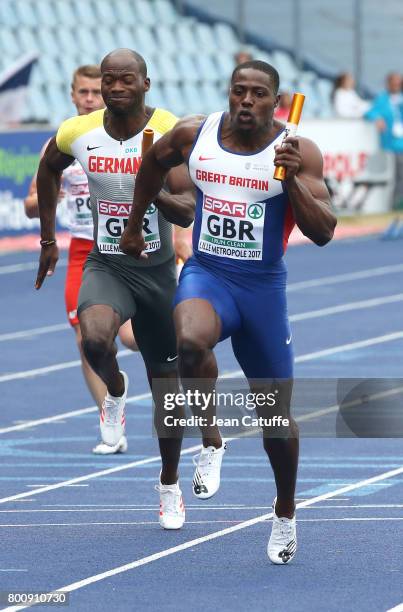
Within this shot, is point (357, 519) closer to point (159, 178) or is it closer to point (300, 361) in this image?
point (159, 178)

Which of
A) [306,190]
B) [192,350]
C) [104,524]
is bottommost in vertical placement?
[104,524]

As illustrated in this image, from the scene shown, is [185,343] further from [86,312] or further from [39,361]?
[39,361]

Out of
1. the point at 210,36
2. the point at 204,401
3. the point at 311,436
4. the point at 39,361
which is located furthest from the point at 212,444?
the point at 210,36

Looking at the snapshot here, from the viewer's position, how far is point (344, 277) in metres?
19.6

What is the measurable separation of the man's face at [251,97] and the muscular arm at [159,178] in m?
0.35

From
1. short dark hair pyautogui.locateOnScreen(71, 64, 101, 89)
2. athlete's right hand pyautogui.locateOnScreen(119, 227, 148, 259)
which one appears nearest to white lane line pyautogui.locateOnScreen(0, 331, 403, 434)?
short dark hair pyautogui.locateOnScreen(71, 64, 101, 89)

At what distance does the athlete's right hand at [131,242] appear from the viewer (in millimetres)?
7363

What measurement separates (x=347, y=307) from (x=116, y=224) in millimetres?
9295

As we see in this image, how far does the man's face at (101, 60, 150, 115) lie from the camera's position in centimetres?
760

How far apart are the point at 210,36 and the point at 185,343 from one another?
75.0 feet

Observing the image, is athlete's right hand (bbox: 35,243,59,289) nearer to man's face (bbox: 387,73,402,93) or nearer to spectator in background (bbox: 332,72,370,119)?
spectator in background (bbox: 332,72,370,119)

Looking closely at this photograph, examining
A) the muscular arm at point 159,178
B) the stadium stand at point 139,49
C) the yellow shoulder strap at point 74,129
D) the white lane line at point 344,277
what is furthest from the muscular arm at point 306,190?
the stadium stand at point 139,49

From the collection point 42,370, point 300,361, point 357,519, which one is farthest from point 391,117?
point 357,519

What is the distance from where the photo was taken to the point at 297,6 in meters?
29.6
